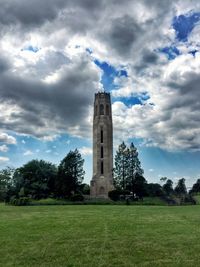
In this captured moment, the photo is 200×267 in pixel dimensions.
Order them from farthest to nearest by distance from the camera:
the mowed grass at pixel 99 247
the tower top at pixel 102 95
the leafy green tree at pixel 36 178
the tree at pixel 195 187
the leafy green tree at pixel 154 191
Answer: the tree at pixel 195 187
the tower top at pixel 102 95
the leafy green tree at pixel 154 191
the leafy green tree at pixel 36 178
the mowed grass at pixel 99 247

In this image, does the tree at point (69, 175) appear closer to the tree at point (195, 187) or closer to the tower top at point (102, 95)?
the tower top at point (102, 95)

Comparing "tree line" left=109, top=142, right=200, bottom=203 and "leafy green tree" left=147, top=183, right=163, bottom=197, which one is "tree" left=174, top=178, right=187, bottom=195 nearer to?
"leafy green tree" left=147, top=183, right=163, bottom=197

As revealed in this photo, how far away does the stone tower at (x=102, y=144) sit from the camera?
79.3 meters

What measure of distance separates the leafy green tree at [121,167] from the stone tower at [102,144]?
34.3 ft

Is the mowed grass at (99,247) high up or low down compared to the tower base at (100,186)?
down

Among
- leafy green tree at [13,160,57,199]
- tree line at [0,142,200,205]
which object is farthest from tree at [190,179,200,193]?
leafy green tree at [13,160,57,199]

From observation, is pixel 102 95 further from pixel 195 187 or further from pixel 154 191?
pixel 195 187

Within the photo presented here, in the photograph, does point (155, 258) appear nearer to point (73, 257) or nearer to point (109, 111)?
point (73, 257)

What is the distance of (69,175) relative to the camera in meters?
66.2

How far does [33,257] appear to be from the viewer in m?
10.4

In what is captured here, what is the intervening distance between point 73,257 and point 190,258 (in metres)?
3.50

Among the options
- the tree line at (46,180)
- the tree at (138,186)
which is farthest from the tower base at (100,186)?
the tree at (138,186)

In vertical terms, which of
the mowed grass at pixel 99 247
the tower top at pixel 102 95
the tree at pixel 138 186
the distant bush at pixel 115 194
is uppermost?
the tower top at pixel 102 95

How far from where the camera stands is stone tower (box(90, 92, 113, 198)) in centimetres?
7931
